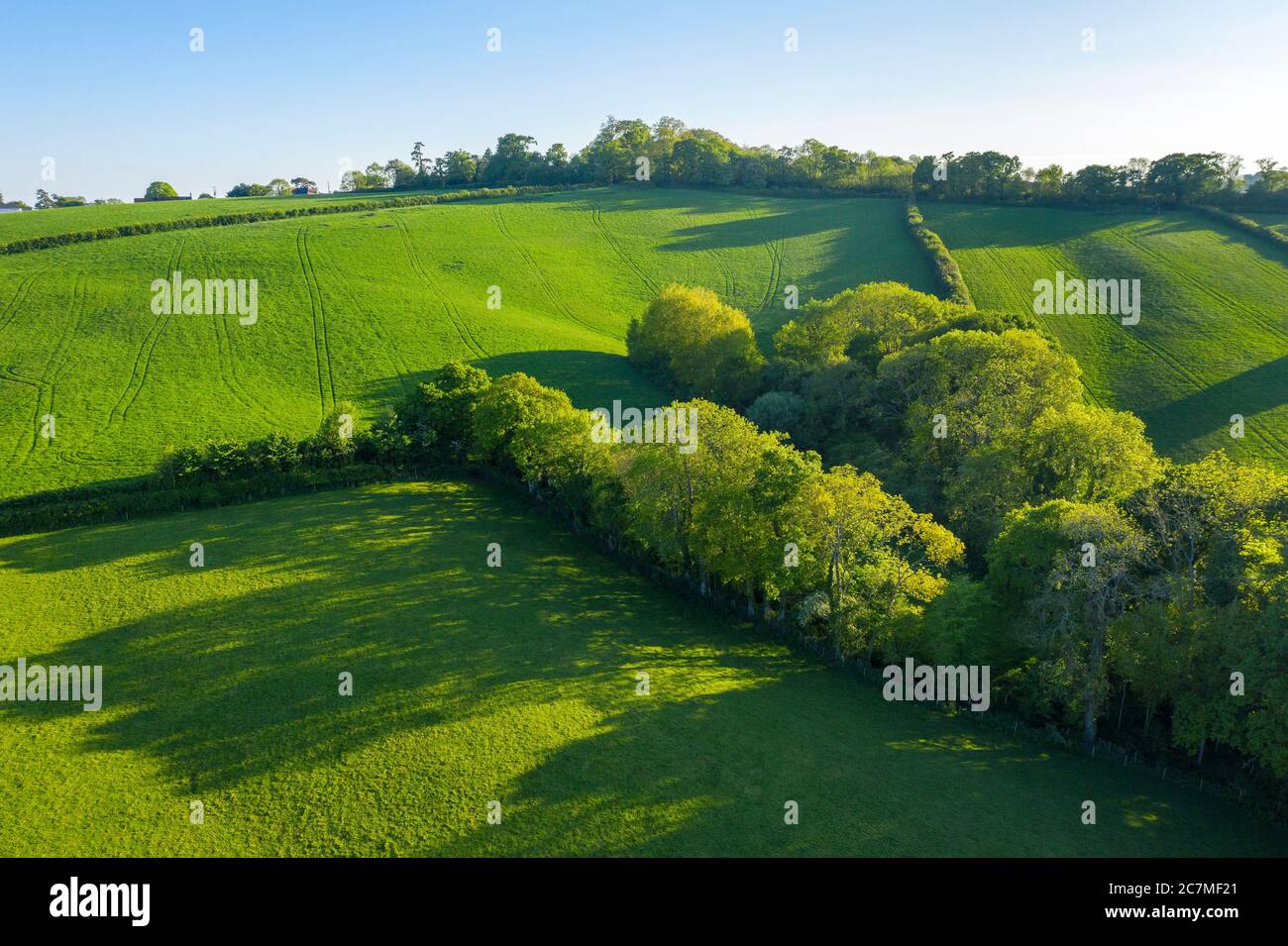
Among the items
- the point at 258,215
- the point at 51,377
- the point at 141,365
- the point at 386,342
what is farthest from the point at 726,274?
the point at 51,377

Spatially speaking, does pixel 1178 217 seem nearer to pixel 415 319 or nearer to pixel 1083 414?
pixel 1083 414

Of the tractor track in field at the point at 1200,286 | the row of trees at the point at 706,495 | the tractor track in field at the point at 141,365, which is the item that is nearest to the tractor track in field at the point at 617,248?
the tractor track in field at the point at 141,365

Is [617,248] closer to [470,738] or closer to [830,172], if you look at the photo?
[830,172]

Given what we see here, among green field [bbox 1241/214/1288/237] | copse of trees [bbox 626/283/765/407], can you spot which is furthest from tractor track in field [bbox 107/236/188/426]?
green field [bbox 1241/214/1288/237]

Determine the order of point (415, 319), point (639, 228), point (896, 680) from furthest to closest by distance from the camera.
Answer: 1. point (639, 228)
2. point (415, 319)
3. point (896, 680)

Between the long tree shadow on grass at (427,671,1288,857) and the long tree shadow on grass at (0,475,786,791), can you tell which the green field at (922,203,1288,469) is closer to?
the long tree shadow on grass at (427,671,1288,857)

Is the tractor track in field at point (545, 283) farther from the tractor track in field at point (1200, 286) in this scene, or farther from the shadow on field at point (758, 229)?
the tractor track in field at point (1200, 286)
